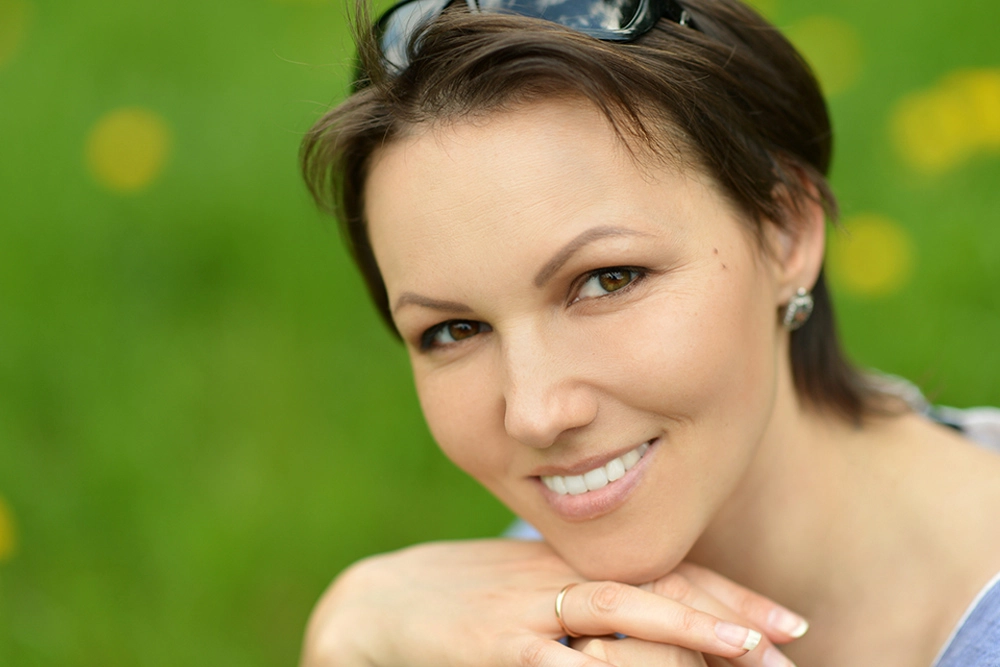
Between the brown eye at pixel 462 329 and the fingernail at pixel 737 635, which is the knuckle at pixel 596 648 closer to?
the fingernail at pixel 737 635

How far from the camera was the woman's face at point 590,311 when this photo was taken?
183 cm

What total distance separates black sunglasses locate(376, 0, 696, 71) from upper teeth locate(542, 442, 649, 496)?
2.72ft

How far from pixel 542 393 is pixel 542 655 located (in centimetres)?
56

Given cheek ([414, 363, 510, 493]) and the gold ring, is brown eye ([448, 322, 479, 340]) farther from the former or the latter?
the gold ring

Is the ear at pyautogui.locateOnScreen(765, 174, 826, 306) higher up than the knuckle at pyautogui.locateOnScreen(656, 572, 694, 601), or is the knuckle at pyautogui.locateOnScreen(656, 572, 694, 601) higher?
the ear at pyautogui.locateOnScreen(765, 174, 826, 306)

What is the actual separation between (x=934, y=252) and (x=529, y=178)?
271 centimetres

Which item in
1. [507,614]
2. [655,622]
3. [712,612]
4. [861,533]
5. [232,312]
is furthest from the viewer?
[232,312]

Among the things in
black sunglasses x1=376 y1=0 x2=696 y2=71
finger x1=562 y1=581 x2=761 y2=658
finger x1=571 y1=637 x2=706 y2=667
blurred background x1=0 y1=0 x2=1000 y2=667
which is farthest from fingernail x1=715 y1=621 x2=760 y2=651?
blurred background x1=0 y1=0 x2=1000 y2=667

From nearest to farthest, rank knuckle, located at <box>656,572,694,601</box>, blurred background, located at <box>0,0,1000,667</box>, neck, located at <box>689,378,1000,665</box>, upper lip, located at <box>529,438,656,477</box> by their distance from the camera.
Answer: upper lip, located at <box>529,438,656,477</box> < knuckle, located at <box>656,572,694,601</box> < neck, located at <box>689,378,1000,665</box> < blurred background, located at <box>0,0,1000,667</box>

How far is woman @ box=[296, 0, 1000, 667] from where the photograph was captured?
185 cm

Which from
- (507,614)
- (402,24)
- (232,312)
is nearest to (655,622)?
(507,614)

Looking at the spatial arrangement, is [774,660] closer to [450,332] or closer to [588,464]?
[588,464]

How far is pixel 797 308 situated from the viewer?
2.25 m

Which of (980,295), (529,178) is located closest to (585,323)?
(529,178)
